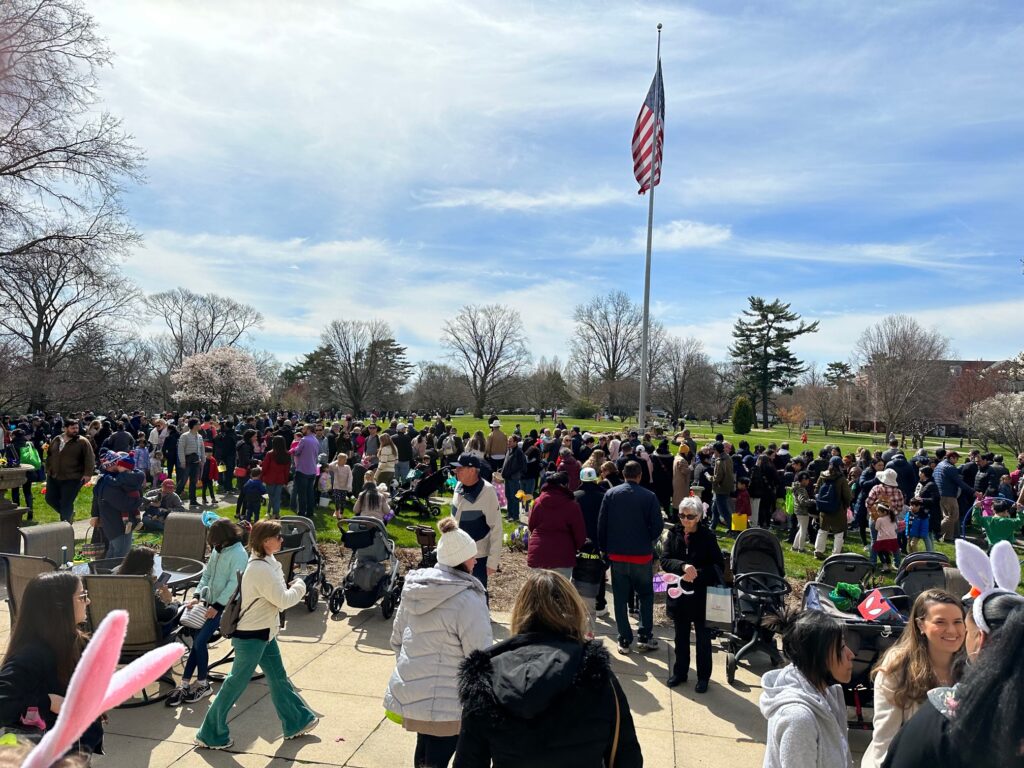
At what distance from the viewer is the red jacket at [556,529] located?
7.05 metres

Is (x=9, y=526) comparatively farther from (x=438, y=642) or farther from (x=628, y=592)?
(x=438, y=642)

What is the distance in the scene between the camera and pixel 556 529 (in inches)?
279

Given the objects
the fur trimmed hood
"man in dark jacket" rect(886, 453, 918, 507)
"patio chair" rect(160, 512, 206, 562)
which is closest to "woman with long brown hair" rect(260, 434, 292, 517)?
"patio chair" rect(160, 512, 206, 562)

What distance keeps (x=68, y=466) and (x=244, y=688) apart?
7.89 m

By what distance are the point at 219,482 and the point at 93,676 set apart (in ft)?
60.2

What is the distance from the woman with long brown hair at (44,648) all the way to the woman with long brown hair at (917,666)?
3.73 meters

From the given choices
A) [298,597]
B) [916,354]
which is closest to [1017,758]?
[298,597]

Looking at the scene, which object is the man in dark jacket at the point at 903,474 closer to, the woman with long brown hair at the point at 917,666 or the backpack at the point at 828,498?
the backpack at the point at 828,498

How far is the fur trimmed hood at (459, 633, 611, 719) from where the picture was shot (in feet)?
7.33

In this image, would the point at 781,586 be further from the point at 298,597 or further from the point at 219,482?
the point at 219,482

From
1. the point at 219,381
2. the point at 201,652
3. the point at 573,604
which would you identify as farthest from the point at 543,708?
the point at 219,381

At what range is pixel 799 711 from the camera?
259cm

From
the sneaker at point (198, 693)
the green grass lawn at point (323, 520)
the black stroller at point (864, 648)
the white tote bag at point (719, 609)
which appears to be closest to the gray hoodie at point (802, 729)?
the black stroller at point (864, 648)

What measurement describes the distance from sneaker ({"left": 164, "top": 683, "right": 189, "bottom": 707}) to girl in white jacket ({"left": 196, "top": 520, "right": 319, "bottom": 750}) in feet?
2.78
